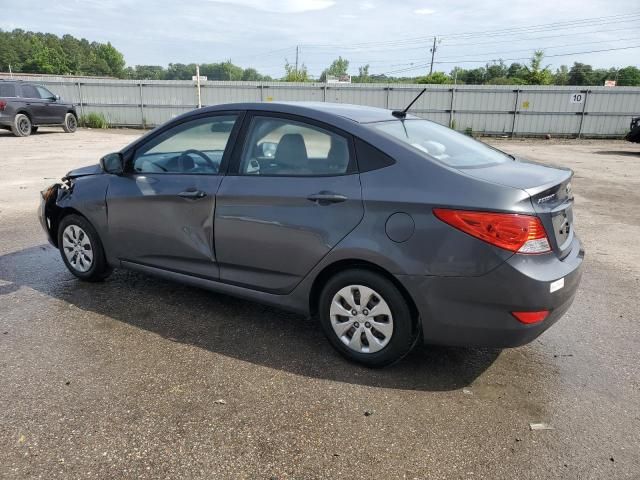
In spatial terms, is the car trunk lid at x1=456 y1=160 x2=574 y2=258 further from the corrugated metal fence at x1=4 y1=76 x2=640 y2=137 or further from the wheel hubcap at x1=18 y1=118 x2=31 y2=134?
the corrugated metal fence at x1=4 y1=76 x2=640 y2=137

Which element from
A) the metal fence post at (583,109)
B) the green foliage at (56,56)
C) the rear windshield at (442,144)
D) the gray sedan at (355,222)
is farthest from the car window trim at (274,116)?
the green foliage at (56,56)

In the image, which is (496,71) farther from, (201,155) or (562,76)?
(201,155)

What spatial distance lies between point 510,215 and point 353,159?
1.00 meters

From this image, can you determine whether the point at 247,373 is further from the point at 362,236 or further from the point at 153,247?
the point at 153,247

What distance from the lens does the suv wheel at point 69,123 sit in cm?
2028

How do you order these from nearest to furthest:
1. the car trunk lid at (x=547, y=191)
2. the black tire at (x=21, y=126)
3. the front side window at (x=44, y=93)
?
the car trunk lid at (x=547, y=191)
the black tire at (x=21, y=126)
the front side window at (x=44, y=93)

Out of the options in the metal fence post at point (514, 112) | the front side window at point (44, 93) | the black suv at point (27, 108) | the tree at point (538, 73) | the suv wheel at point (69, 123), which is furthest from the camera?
the tree at point (538, 73)

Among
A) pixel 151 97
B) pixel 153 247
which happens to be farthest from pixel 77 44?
pixel 153 247

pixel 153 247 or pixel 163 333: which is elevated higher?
pixel 153 247

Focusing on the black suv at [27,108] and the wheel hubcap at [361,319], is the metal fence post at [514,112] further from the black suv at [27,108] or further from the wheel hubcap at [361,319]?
the wheel hubcap at [361,319]

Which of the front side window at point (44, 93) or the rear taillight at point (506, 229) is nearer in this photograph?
the rear taillight at point (506, 229)

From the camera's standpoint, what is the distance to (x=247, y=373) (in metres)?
3.20

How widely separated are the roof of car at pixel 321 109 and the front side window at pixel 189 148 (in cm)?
14

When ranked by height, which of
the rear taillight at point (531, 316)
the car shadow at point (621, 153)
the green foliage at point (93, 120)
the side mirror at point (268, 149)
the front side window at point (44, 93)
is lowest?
the car shadow at point (621, 153)
